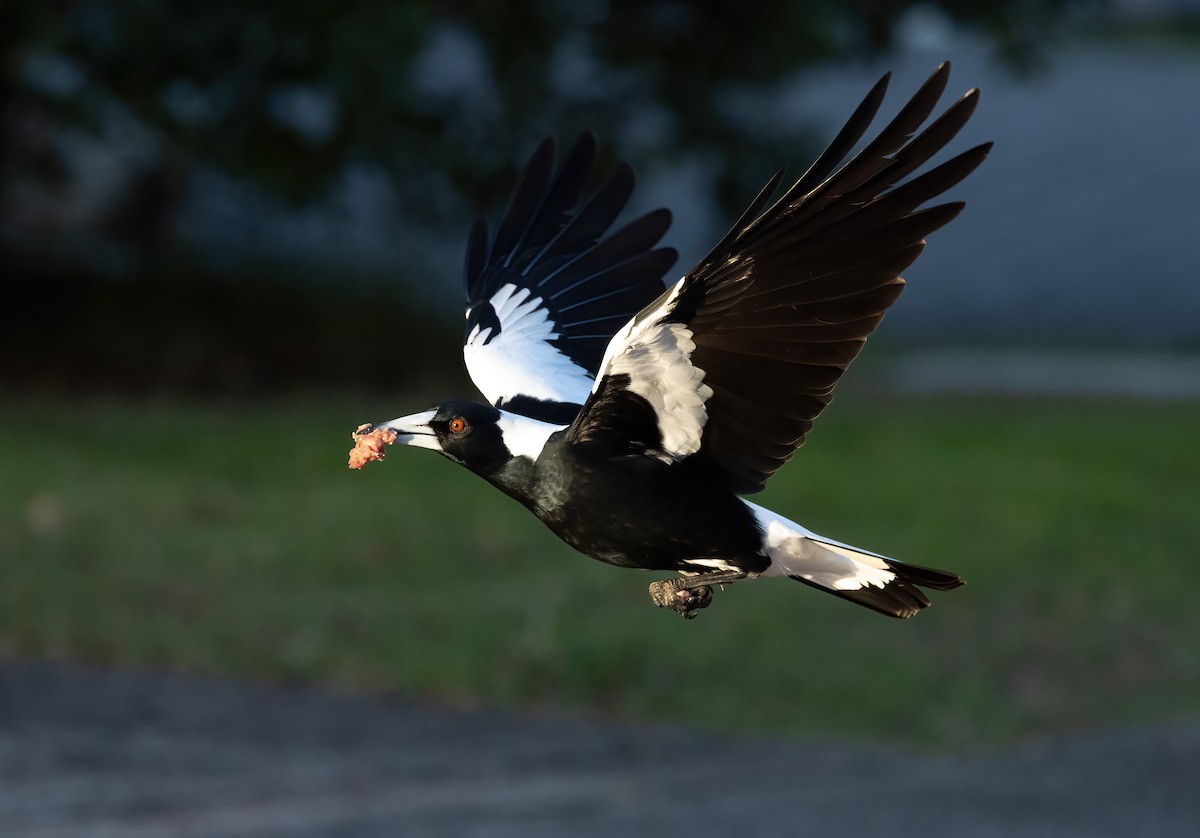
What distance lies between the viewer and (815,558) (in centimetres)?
173

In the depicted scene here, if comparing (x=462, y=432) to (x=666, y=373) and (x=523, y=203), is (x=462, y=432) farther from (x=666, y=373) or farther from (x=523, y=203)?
(x=523, y=203)

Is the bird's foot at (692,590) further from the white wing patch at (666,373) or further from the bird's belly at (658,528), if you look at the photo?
the white wing patch at (666,373)

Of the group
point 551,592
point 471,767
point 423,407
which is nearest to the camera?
point 471,767

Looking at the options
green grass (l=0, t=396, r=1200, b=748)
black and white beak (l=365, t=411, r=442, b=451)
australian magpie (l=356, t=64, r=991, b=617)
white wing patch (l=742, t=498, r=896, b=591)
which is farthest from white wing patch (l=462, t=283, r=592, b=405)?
green grass (l=0, t=396, r=1200, b=748)

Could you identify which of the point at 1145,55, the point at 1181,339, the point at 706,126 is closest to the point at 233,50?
the point at 706,126

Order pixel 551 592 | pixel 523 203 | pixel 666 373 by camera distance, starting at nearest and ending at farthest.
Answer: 1. pixel 666 373
2. pixel 523 203
3. pixel 551 592

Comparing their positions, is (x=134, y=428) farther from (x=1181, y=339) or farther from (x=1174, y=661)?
(x=1181, y=339)

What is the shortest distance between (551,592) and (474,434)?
9116mm

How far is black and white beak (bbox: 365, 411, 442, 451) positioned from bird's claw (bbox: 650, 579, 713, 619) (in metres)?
0.24

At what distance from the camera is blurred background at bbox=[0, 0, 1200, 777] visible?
33.3 feet

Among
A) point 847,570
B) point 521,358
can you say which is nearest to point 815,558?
point 847,570

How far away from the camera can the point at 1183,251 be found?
24.9m

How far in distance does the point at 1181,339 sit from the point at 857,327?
789 inches

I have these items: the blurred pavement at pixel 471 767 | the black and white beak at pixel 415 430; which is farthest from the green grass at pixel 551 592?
the black and white beak at pixel 415 430
